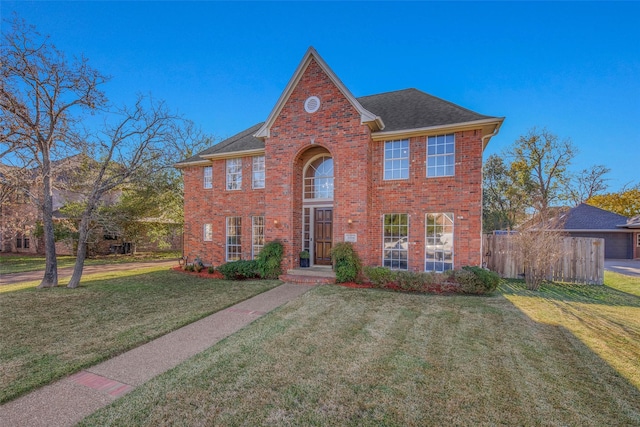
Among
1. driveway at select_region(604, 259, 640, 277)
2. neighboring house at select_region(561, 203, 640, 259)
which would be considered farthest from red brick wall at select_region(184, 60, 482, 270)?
neighboring house at select_region(561, 203, 640, 259)

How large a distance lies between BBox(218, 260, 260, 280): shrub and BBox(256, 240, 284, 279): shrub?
0.24 m

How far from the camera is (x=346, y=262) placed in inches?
386

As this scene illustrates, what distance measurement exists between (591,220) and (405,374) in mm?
29139

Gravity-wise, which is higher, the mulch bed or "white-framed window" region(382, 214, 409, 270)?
"white-framed window" region(382, 214, 409, 270)

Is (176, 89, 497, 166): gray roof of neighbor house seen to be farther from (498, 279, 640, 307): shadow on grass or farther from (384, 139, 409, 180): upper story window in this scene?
(498, 279, 640, 307): shadow on grass

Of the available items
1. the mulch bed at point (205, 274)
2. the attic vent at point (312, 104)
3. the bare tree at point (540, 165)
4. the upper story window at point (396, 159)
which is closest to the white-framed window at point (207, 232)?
the mulch bed at point (205, 274)

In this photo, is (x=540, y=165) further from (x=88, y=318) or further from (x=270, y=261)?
(x=88, y=318)

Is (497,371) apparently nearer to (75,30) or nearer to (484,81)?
(75,30)

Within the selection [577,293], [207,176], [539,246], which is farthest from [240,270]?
[577,293]

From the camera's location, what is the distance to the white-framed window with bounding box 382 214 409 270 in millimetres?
10367

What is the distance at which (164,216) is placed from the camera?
21.4 metres

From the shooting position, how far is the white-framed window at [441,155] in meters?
9.91

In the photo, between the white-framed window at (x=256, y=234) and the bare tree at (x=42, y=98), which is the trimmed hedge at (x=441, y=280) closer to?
the white-framed window at (x=256, y=234)

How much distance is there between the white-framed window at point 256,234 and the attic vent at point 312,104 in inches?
207
